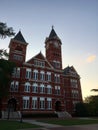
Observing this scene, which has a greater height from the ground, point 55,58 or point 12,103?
point 55,58

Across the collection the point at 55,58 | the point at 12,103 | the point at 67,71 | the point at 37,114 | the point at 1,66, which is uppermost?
the point at 55,58

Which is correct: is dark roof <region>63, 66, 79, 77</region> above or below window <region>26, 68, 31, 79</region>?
above

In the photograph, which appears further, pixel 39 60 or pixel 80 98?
pixel 80 98

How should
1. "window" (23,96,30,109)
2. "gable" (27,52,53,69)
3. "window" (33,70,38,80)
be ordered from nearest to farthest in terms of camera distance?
"window" (23,96,30,109), "window" (33,70,38,80), "gable" (27,52,53,69)

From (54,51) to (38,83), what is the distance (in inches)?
575

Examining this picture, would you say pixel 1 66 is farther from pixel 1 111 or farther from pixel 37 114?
pixel 37 114

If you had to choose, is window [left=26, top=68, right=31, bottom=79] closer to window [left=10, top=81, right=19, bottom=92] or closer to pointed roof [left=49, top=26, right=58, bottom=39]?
window [left=10, top=81, right=19, bottom=92]

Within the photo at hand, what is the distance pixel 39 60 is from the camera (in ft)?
150

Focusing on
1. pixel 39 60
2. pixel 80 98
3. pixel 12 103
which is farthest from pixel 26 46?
pixel 80 98

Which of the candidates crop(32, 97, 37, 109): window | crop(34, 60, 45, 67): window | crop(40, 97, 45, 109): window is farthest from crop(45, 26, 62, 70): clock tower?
crop(32, 97, 37, 109): window

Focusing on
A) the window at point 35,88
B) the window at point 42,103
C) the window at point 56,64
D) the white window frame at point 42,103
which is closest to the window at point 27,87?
the window at point 35,88

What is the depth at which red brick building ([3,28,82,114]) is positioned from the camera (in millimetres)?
39750

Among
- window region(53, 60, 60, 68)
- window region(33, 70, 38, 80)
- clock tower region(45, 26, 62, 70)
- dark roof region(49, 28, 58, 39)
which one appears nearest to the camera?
window region(33, 70, 38, 80)

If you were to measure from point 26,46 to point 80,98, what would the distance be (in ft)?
93.0
